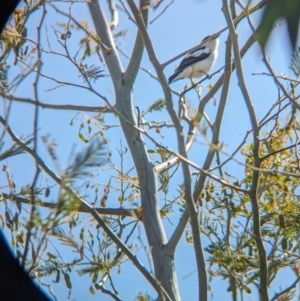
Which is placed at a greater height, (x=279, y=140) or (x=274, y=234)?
(x=279, y=140)

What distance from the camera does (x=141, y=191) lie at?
3.41m

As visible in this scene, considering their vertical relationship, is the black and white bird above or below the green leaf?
above

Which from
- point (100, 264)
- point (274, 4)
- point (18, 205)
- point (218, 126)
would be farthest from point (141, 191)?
point (274, 4)

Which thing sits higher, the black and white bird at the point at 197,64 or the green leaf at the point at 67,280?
the black and white bird at the point at 197,64

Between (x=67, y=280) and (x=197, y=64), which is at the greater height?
(x=197, y=64)

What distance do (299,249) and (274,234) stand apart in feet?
1.24

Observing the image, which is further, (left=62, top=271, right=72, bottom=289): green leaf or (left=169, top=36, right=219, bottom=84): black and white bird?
(left=169, top=36, right=219, bottom=84): black and white bird

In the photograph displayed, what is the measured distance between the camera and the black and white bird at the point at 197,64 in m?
5.73

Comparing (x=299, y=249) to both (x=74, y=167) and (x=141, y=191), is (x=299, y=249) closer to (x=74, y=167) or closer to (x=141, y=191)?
(x=141, y=191)

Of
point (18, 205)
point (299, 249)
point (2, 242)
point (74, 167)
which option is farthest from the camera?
point (299, 249)

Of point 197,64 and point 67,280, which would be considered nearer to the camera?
point 67,280

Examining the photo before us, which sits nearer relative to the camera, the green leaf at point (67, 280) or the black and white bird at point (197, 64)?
the green leaf at point (67, 280)

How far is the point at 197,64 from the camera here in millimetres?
5879

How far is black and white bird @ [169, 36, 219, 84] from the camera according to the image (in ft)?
18.8
